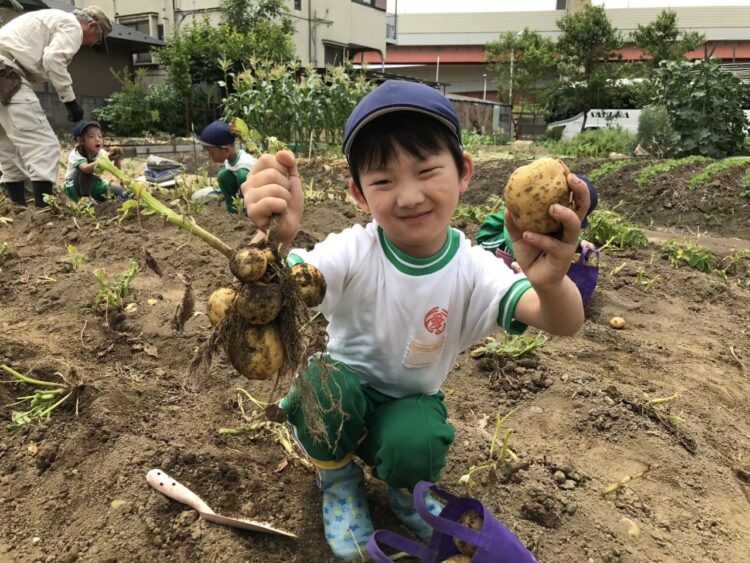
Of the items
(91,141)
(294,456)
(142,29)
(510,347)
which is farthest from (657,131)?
(142,29)

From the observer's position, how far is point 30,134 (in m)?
5.45

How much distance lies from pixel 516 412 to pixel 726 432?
0.87 meters

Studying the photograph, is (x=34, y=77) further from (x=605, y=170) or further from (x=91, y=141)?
(x=605, y=170)

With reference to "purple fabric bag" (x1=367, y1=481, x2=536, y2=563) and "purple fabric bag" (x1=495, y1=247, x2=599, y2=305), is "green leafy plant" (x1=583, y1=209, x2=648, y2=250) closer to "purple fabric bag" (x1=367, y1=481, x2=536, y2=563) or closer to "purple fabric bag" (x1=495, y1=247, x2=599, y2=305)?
"purple fabric bag" (x1=495, y1=247, x2=599, y2=305)

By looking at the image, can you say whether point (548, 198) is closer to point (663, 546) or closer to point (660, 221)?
point (663, 546)

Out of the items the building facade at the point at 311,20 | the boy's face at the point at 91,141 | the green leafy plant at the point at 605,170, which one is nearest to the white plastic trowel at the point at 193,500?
the boy's face at the point at 91,141

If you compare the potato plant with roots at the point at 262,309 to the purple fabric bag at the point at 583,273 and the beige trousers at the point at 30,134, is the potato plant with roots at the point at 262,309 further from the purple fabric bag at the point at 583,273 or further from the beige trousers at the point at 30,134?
the beige trousers at the point at 30,134

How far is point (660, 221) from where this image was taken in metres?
7.32

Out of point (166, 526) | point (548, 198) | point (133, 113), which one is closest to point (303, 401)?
point (166, 526)

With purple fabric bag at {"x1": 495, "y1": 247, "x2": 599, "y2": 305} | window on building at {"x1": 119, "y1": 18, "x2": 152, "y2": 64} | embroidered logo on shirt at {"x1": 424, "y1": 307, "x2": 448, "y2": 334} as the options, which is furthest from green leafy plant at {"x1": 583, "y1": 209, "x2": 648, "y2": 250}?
window on building at {"x1": 119, "y1": 18, "x2": 152, "y2": 64}

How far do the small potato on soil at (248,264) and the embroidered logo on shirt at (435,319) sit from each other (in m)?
0.51

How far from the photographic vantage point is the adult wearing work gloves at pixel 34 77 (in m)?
5.30

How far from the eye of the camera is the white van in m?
20.1

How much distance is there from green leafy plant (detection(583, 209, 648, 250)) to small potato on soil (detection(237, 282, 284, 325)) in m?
4.02
